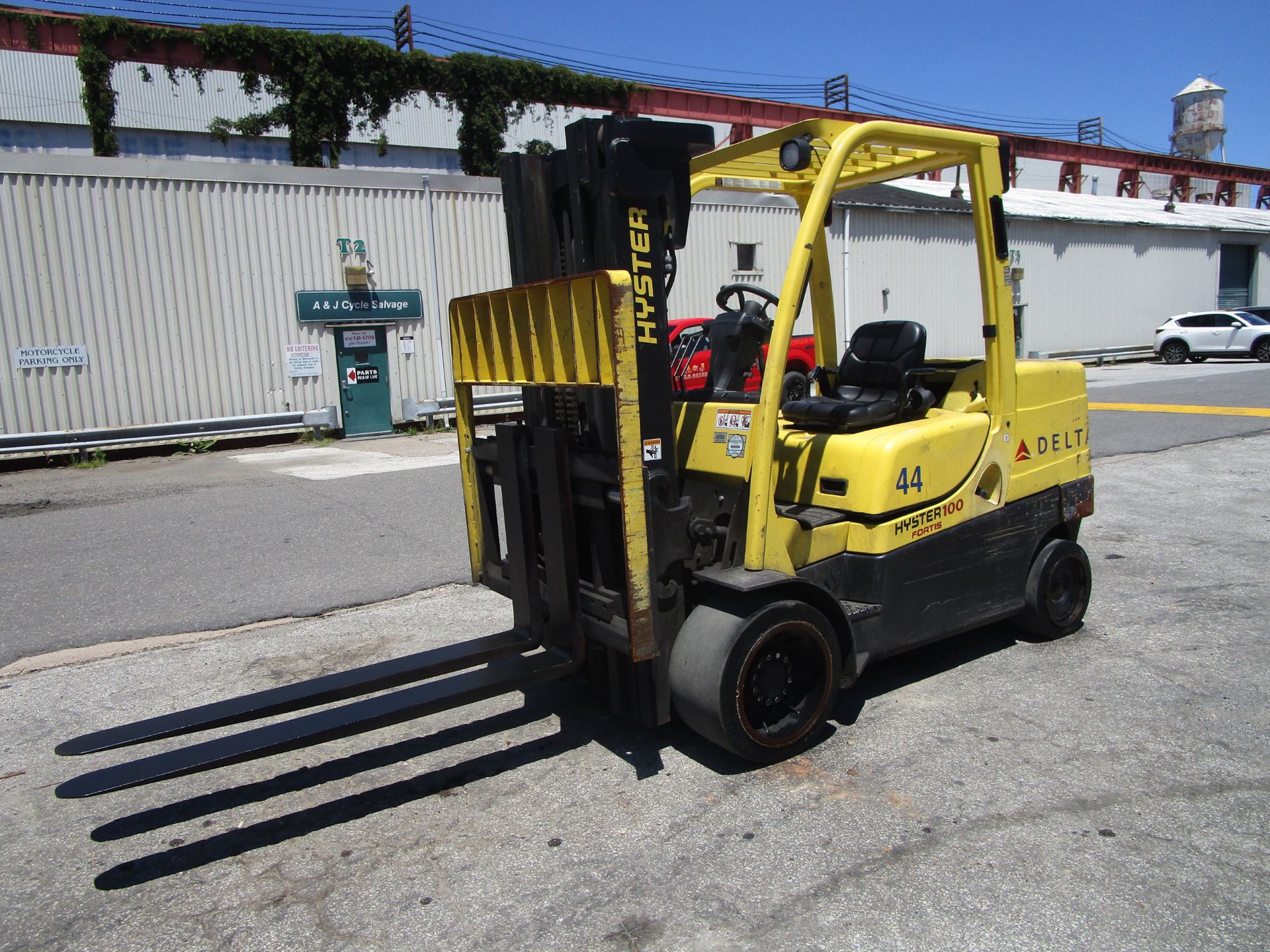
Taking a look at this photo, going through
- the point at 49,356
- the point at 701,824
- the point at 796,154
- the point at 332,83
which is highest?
the point at 332,83

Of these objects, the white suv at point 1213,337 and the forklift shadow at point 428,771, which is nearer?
the forklift shadow at point 428,771

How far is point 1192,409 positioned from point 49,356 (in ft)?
62.1

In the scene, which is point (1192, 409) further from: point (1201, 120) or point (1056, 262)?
point (1201, 120)

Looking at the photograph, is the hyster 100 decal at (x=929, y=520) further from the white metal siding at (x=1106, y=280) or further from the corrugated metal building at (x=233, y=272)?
the white metal siding at (x=1106, y=280)

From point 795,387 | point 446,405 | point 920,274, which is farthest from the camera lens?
point 920,274

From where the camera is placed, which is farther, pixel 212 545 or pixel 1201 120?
pixel 1201 120

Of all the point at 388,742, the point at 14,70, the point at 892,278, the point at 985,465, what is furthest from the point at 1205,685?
the point at 14,70

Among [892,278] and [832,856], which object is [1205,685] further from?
[892,278]

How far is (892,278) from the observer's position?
23812 millimetres

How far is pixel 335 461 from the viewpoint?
1349cm

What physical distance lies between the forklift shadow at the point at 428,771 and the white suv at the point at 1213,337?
28140mm

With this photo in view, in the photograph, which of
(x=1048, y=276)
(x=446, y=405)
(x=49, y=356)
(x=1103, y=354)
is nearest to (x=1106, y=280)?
(x=1103, y=354)

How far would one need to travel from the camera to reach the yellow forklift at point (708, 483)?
3588 mm

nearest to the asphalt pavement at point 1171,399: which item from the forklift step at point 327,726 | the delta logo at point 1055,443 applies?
the delta logo at point 1055,443
